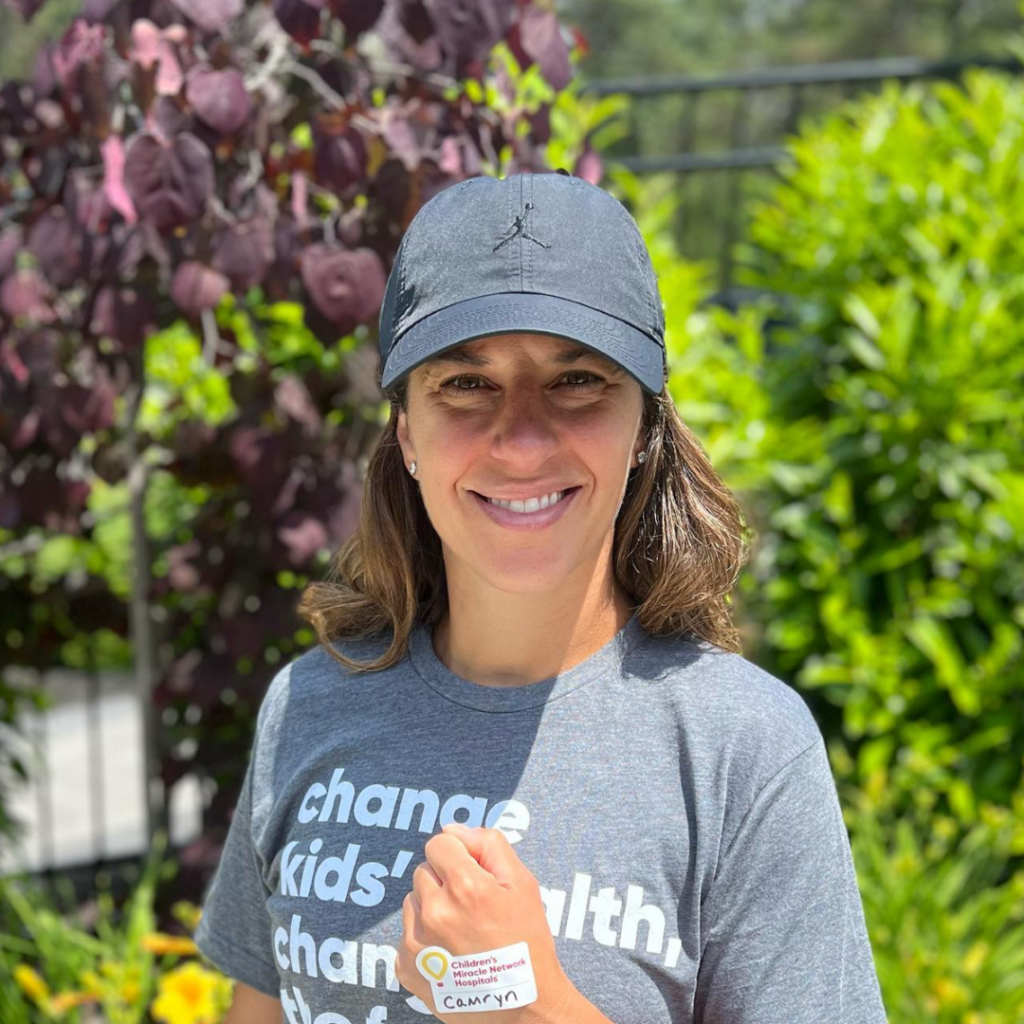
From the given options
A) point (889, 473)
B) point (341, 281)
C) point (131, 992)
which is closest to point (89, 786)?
point (131, 992)

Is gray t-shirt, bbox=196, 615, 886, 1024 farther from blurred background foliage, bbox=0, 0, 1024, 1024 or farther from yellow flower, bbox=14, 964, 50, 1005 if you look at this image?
blurred background foliage, bbox=0, 0, 1024, 1024

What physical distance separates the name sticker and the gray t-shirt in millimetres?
106

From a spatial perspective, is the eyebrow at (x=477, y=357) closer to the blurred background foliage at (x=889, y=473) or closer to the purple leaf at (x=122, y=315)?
the purple leaf at (x=122, y=315)

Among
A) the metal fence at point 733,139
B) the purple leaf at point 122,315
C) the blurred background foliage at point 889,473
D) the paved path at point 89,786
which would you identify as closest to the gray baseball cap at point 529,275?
the purple leaf at point 122,315

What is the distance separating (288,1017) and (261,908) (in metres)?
0.15

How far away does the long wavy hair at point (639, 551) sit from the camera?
1.45 metres

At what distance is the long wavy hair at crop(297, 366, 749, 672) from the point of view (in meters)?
1.45

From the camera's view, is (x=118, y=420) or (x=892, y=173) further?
(x=892, y=173)

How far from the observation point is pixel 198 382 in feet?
10.3

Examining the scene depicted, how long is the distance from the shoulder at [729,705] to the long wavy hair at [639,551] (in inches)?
1.8

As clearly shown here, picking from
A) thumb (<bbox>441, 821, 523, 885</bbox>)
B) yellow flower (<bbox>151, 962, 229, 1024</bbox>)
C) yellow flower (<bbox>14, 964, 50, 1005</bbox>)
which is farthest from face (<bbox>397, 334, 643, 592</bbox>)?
yellow flower (<bbox>14, 964, 50, 1005</bbox>)

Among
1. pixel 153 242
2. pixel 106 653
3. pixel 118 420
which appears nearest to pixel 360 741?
pixel 153 242

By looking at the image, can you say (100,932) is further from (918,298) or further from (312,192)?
(918,298)

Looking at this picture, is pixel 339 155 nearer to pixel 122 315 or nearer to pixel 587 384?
pixel 122 315
